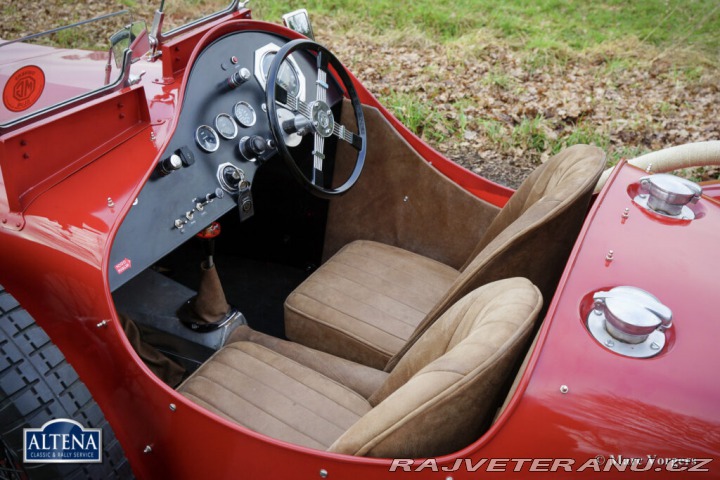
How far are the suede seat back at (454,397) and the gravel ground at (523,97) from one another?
2.95 m

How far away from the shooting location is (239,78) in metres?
2.02

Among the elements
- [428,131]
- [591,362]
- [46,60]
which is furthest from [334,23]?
[591,362]

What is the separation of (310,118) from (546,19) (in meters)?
5.64

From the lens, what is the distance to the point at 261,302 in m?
2.75

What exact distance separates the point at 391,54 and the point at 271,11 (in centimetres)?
178

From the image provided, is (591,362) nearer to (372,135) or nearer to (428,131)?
(372,135)

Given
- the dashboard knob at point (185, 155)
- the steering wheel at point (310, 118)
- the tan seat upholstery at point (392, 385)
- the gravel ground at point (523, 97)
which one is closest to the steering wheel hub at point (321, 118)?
the steering wheel at point (310, 118)

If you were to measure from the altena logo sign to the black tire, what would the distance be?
13 millimetres

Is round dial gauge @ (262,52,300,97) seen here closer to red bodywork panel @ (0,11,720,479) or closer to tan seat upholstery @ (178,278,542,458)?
red bodywork panel @ (0,11,720,479)

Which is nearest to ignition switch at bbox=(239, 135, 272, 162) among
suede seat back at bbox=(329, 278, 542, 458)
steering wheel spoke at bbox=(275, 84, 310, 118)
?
steering wheel spoke at bbox=(275, 84, 310, 118)

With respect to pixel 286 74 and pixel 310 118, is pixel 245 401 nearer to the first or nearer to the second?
pixel 310 118

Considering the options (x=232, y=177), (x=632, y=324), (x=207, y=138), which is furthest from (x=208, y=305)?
(x=632, y=324)

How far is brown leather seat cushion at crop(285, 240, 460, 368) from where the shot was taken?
202 centimetres

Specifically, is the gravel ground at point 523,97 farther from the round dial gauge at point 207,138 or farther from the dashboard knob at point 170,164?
the dashboard knob at point 170,164
